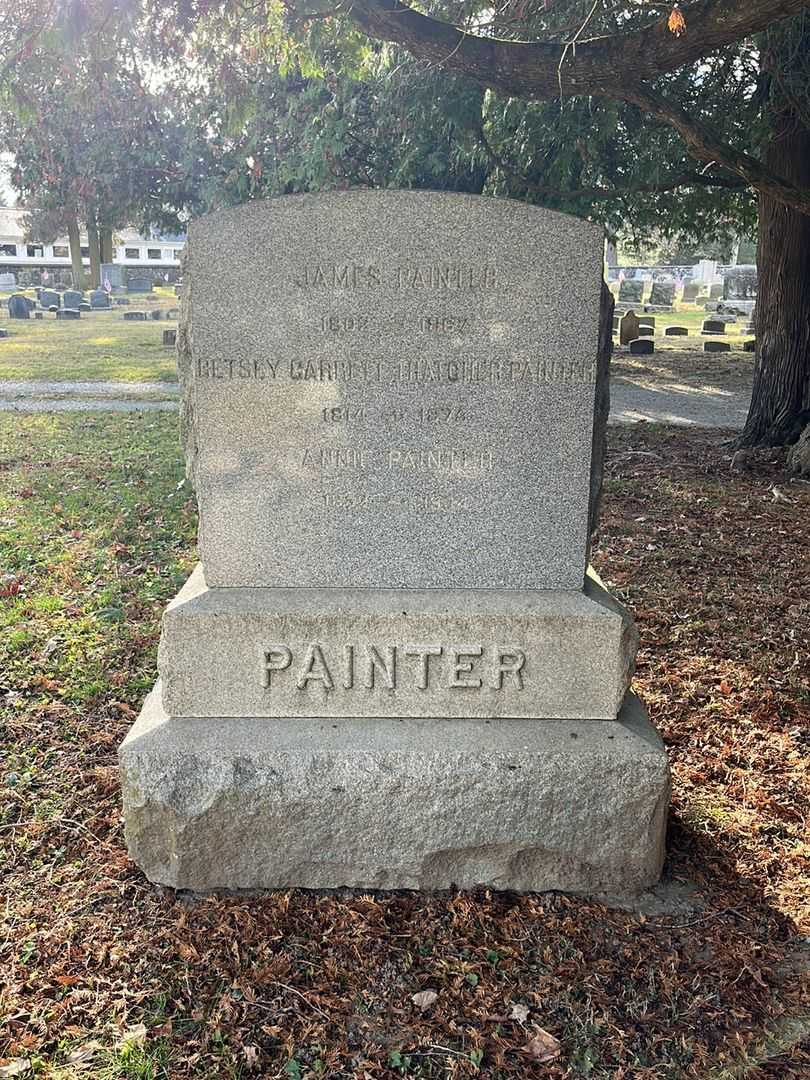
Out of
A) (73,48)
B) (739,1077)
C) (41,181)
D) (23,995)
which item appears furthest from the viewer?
(41,181)

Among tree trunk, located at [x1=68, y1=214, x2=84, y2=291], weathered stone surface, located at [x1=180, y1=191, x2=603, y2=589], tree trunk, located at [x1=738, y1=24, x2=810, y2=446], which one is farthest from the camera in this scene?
tree trunk, located at [x1=68, y1=214, x2=84, y2=291]

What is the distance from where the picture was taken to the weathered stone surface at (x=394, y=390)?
116 inches

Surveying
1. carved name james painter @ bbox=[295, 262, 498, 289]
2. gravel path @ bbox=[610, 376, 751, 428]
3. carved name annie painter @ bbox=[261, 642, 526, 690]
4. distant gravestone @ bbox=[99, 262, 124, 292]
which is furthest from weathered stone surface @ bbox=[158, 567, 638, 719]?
distant gravestone @ bbox=[99, 262, 124, 292]

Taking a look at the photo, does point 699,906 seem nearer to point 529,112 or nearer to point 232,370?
point 232,370

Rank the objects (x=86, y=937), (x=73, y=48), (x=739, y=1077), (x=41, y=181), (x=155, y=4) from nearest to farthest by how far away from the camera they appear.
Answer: (x=739, y=1077) → (x=86, y=937) → (x=73, y=48) → (x=155, y=4) → (x=41, y=181)

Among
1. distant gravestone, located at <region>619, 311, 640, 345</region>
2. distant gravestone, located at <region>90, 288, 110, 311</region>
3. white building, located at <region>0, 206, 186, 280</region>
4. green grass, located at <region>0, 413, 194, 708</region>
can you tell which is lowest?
green grass, located at <region>0, 413, 194, 708</region>

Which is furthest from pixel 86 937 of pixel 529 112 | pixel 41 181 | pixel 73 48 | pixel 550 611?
pixel 41 181

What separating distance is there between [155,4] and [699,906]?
21.0ft

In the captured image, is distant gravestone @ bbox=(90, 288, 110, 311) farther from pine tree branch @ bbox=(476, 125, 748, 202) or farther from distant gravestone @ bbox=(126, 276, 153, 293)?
pine tree branch @ bbox=(476, 125, 748, 202)

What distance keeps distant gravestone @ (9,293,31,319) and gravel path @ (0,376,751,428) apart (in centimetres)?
1782

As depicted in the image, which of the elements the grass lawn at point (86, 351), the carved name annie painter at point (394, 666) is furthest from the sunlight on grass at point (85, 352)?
the carved name annie painter at point (394, 666)

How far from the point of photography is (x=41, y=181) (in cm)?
2297

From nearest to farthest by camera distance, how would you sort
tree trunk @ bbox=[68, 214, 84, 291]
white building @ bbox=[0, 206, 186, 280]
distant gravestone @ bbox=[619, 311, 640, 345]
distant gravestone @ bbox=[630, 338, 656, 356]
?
distant gravestone @ bbox=[630, 338, 656, 356] → distant gravestone @ bbox=[619, 311, 640, 345] → tree trunk @ bbox=[68, 214, 84, 291] → white building @ bbox=[0, 206, 186, 280]

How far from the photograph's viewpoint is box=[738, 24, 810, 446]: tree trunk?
965cm
